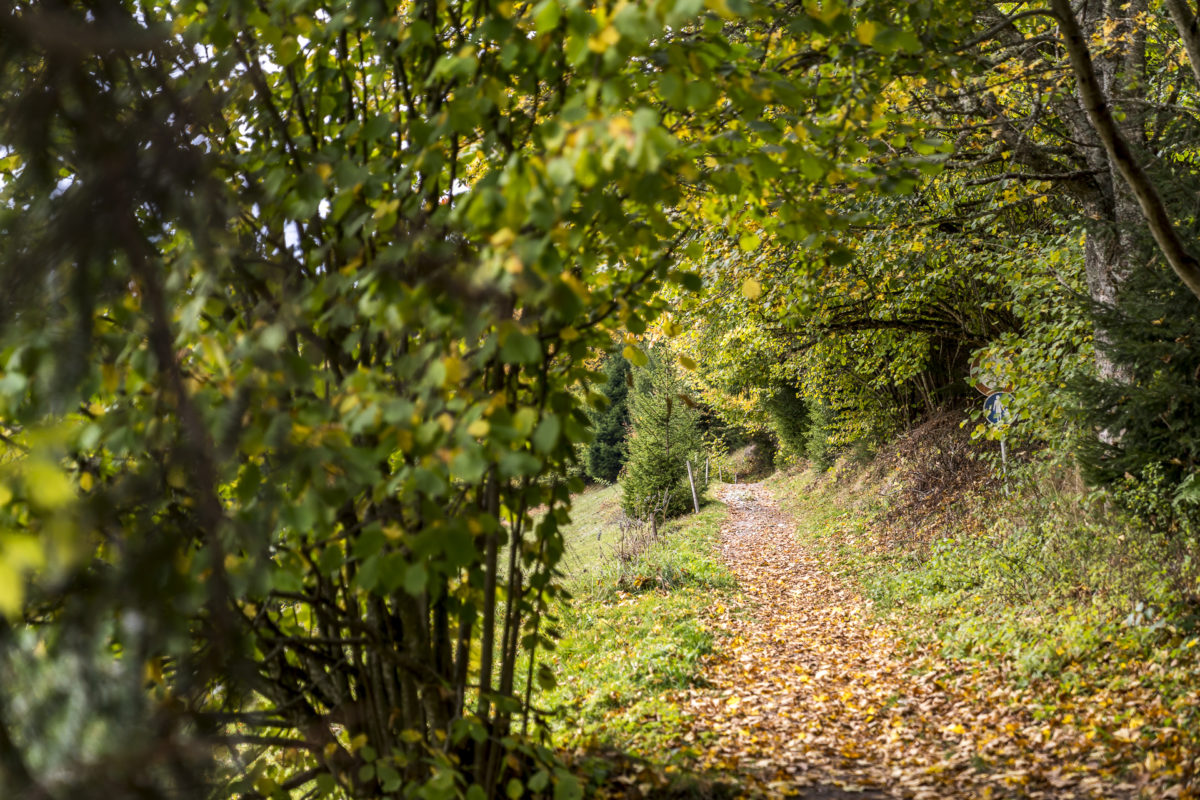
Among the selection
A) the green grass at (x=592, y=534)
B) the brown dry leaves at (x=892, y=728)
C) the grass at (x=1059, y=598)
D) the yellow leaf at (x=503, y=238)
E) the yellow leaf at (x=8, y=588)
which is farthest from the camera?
the green grass at (x=592, y=534)

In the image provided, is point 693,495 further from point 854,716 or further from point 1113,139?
point 1113,139

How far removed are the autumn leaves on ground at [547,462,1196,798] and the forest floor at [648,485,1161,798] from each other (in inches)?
0.5

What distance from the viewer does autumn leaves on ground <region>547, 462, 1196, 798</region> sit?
4191mm

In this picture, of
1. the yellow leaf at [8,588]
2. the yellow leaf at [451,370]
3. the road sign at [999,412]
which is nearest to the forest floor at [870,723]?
the road sign at [999,412]

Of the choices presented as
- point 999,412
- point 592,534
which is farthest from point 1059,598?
point 592,534

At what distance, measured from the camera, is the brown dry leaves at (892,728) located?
4.17 meters

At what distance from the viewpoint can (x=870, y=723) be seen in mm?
A: 5445

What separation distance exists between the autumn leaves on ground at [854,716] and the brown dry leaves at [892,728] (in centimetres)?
1

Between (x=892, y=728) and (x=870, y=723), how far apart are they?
18 cm

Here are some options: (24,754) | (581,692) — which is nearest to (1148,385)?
(581,692)

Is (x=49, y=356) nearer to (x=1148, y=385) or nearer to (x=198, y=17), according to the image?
(x=198, y=17)

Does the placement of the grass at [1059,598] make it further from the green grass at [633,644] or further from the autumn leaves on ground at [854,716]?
the green grass at [633,644]

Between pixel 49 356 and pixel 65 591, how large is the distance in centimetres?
59

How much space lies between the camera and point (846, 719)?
18.2 feet
